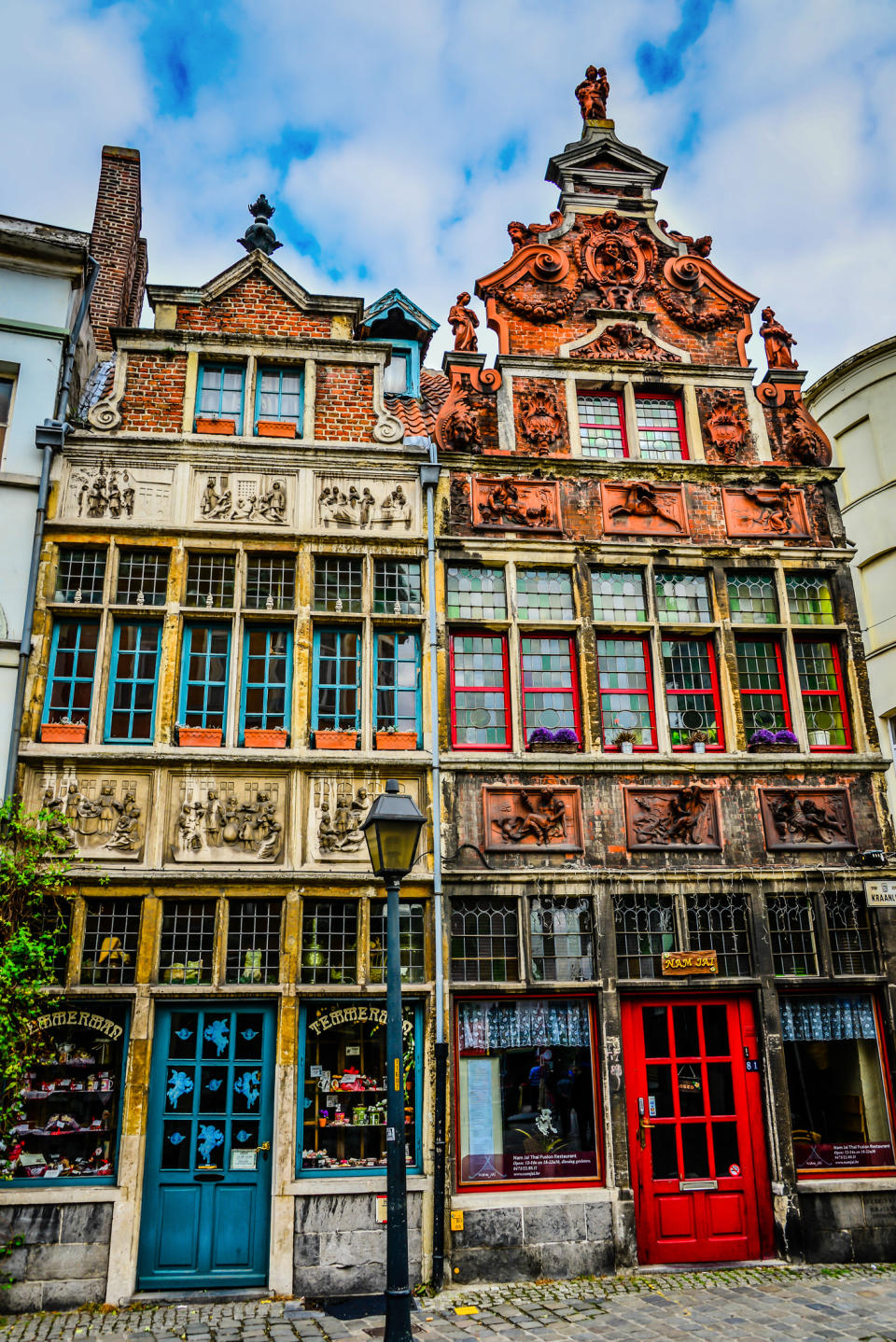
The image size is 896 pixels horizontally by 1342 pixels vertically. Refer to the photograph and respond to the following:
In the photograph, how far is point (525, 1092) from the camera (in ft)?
32.2

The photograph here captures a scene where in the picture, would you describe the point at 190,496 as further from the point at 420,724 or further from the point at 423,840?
the point at 423,840

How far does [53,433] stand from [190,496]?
1.62 meters

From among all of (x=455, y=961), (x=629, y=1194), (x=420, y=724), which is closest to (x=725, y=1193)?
(x=629, y=1194)

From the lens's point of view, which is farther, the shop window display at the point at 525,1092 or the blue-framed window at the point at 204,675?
the blue-framed window at the point at 204,675

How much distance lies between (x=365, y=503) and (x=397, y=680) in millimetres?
2144

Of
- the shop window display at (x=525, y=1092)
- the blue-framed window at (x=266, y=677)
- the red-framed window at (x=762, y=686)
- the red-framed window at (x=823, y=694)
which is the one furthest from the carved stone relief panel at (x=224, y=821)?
the red-framed window at (x=823, y=694)

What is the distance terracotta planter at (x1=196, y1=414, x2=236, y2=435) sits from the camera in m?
11.3

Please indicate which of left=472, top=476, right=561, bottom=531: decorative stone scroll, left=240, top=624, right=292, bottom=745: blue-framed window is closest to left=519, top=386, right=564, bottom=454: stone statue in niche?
left=472, top=476, right=561, bottom=531: decorative stone scroll

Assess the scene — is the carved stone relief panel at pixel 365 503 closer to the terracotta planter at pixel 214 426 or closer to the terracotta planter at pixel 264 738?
the terracotta planter at pixel 214 426

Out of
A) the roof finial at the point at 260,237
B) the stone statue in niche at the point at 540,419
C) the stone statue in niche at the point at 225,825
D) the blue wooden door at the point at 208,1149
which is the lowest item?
the blue wooden door at the point at 208,1149

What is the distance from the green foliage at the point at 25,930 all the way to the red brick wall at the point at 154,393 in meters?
4.64

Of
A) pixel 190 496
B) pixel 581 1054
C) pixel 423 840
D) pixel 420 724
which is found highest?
pixel 190 496

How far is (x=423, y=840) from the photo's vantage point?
33.3 ft

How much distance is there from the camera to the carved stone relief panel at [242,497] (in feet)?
36.0
